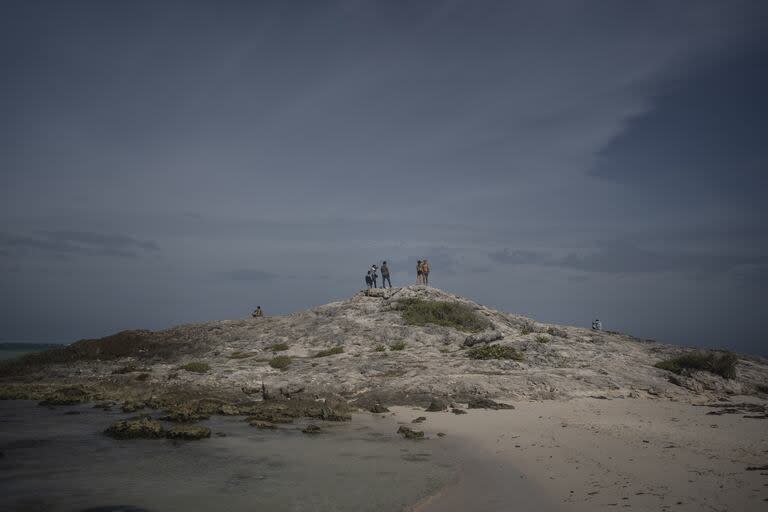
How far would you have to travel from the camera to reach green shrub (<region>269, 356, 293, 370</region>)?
3144 centimetres

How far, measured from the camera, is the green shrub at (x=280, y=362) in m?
31.4

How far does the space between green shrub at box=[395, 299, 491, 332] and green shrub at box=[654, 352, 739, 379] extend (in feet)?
52.2

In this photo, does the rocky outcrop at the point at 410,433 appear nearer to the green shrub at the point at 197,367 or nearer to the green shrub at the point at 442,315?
the green shrub at the point at 197,367

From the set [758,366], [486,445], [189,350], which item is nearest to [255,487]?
[486,445]

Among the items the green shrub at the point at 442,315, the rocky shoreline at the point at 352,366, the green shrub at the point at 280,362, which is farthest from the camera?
the green shrub at the point at 442,315

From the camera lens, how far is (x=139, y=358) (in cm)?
3888

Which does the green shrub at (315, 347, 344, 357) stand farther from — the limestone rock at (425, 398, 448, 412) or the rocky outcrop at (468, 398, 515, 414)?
the rocky outcrop at (468, 398, 515, 414)

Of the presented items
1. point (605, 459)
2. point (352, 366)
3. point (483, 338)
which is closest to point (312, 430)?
point (352, 366)

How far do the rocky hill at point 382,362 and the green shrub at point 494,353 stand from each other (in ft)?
0.40

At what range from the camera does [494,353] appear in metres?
30.6

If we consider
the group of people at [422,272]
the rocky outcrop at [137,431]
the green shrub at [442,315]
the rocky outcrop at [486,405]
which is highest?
the group of people at [422,272]

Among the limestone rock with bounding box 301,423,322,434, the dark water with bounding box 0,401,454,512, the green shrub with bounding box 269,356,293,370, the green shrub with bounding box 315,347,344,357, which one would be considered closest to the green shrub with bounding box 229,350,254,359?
the green shrub with bounding box 269,356,293,370

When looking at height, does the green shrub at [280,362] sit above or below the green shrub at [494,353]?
below

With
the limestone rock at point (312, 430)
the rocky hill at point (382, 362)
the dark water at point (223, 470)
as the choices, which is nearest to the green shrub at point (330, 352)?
the rocky hill at point (382, 362)
